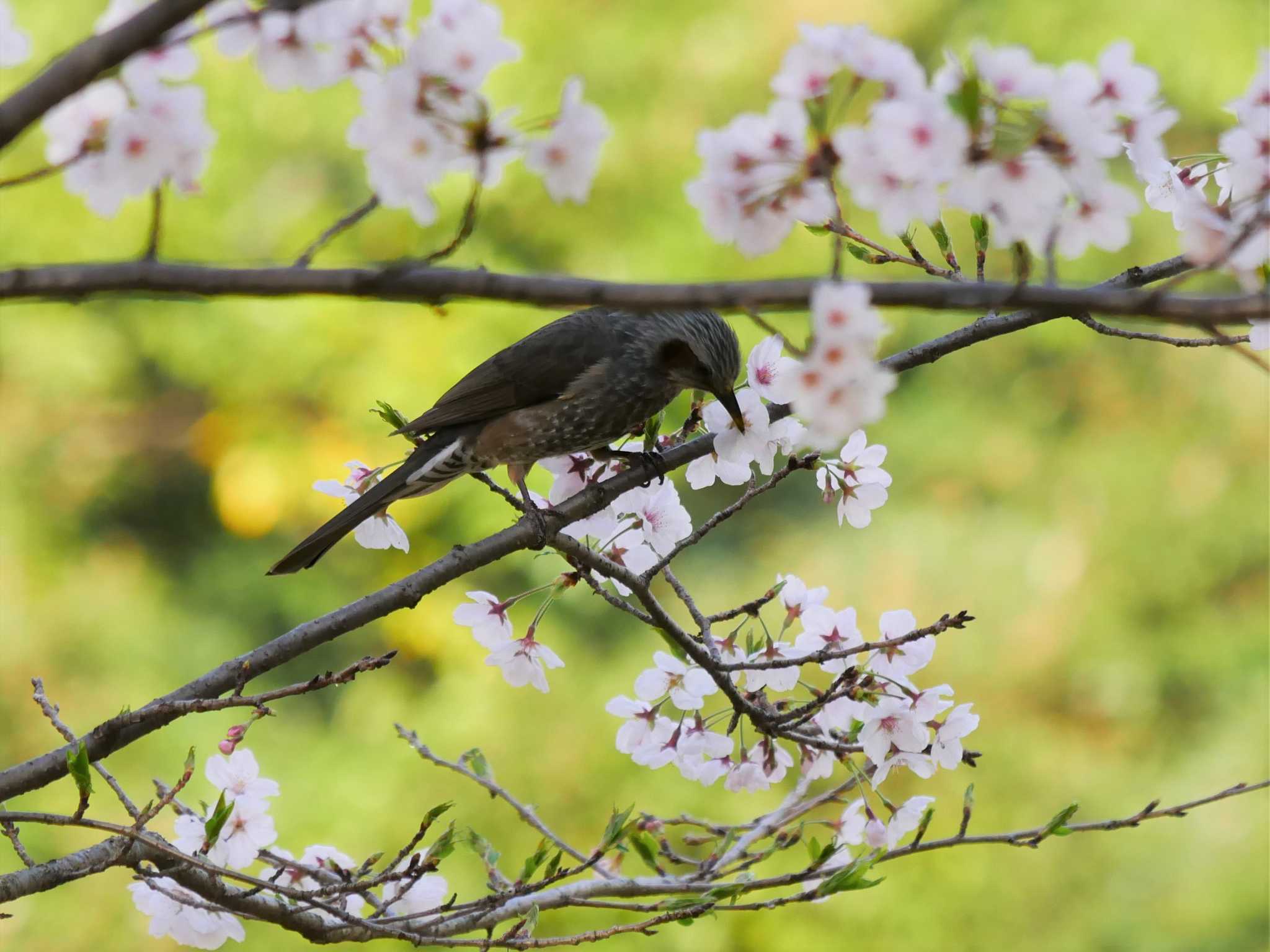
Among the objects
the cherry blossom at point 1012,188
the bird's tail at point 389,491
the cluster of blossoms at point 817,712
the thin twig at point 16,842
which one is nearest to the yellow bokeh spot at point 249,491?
the bird's tail at point 389,491

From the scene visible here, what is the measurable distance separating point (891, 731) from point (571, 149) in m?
0.96

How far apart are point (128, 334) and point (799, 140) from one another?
507cm

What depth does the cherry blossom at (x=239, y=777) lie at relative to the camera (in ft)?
5.10

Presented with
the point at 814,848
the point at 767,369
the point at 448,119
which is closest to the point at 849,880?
the point at 814,848

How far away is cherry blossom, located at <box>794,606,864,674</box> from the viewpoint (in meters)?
1.72

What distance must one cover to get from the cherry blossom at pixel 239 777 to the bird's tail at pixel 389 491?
24cm

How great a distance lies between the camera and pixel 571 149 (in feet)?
2.95

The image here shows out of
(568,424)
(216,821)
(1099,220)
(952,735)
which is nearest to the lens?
(1099,220)

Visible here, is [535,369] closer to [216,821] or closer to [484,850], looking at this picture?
Result: [484,850]

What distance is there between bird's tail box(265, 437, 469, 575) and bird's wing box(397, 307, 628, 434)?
6 cm

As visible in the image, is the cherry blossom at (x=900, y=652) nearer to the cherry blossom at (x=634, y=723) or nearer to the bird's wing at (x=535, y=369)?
the cherry blossom at (x=634, y=723)

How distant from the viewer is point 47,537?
17.4ft

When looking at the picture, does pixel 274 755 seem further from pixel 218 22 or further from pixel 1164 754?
pixel 218 22

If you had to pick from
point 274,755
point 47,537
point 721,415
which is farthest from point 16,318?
point 721,415
